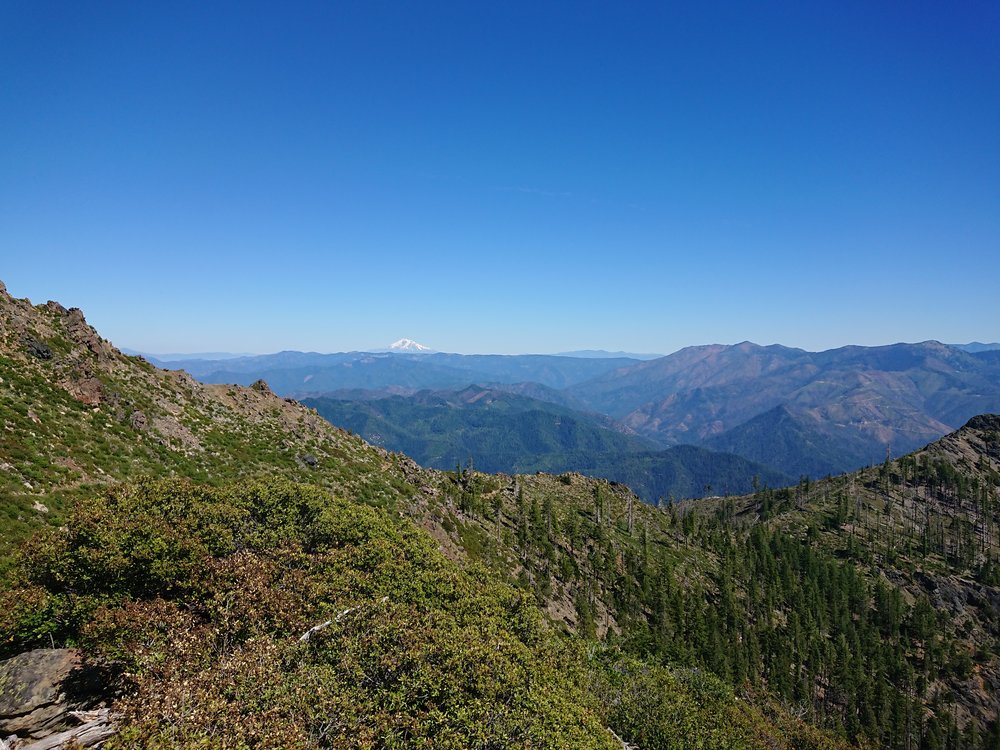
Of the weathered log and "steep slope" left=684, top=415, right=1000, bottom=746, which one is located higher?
the weathered log

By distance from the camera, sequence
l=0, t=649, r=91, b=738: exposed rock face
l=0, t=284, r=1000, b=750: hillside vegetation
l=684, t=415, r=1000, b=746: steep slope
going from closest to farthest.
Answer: l=0, t=649, r=91, b=738: exposed rock face < l=0, t=284, r=1000, b=750: hillside vegetation < l=684, t=415, r=1000, b=746: steep slope

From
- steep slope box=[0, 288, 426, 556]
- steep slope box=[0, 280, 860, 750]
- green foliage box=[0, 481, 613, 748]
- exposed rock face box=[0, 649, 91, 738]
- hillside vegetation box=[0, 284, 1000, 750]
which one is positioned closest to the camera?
green foliage box=[0, 481, 613, 748]

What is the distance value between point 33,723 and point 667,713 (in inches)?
1754

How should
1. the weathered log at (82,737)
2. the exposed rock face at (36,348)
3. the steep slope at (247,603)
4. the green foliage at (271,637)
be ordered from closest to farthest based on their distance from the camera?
the weathered log at (82,737) → the green foliage at (271,637) → the steep slope at (247,603) → the exposed rock face at (36,348)

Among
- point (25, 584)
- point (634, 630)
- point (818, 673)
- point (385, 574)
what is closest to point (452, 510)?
point (634, 630)

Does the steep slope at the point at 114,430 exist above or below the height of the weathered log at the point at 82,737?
above

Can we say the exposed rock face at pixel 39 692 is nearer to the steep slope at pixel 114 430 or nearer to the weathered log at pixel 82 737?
the weathered log at pixel 82 737

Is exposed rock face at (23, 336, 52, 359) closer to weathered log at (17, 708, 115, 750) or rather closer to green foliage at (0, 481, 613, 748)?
green foliage at (0, 481, 613, 748)

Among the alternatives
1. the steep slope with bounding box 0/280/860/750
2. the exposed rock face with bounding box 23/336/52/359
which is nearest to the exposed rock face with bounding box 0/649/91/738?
the steep slope with bounding box 0/280/860/750

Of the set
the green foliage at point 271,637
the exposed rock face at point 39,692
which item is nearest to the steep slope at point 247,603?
the green foliage at point 271,637

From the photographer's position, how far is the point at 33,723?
62.2 ft

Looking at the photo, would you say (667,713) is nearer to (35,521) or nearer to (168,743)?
(168,743)

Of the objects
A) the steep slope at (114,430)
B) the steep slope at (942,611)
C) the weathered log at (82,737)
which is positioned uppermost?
the steep slope at (114,430)

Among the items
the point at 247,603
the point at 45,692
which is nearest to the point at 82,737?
the point at 45,692
